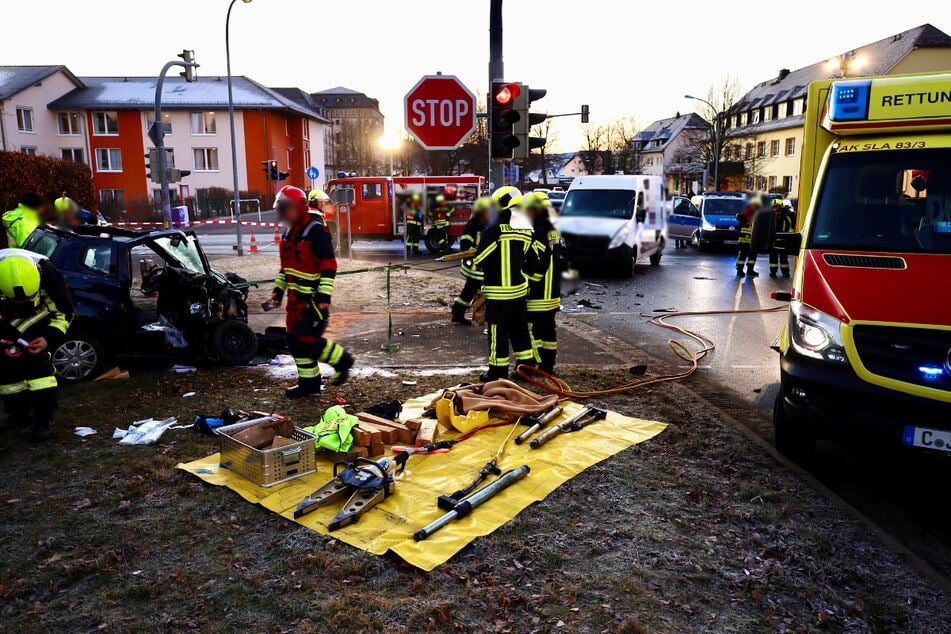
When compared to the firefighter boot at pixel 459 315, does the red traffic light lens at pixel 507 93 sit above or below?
above

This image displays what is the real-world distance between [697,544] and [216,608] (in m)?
2.69

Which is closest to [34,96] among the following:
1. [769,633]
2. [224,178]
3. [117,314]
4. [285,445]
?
[224,178]

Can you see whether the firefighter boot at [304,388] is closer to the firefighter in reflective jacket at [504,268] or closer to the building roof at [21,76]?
the firefighter in reflective jacket at [504,268]

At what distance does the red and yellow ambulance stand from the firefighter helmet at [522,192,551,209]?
1.91m

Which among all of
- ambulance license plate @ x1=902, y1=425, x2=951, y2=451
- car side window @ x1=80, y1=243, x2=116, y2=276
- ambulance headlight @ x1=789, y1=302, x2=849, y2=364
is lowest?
ambulance license plate @ x1=902, y1=425, x2=951, y2=451

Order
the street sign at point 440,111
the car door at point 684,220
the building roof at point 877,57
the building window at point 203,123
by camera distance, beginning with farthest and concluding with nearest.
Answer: the building window at point 203,123 < the building roof at point 877,57 < the car door at point 684,220 < the street sign at point 440,111

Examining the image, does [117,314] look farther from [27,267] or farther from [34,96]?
[34,96]

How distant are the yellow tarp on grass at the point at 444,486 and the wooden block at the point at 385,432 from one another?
0.86 ft

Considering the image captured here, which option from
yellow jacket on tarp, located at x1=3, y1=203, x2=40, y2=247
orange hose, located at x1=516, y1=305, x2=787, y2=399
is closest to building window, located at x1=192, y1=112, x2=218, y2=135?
yellow jacket on tarp, located at x1=3, y1=203, x2=40, y2=247

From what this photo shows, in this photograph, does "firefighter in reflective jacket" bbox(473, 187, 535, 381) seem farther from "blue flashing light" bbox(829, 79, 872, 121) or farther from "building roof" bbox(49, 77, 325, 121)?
"building roof" bbox(49, 77, 325, 121)

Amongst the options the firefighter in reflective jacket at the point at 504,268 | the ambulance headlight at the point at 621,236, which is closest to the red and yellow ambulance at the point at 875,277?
the firefighter in reflective jacket at the point at 504,268

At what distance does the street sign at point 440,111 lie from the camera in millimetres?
7961

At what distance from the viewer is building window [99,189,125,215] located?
42.1 m

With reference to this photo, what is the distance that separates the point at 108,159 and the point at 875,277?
54.0 m
